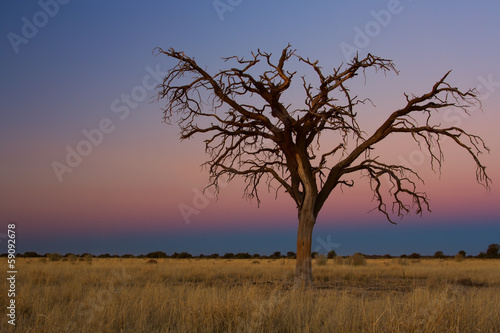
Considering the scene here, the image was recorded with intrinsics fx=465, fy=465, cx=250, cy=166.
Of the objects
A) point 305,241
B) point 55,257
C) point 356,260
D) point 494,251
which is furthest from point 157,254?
point 305,241

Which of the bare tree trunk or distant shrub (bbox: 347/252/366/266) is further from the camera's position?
distant shrub (bbox: 347/252/366/266)

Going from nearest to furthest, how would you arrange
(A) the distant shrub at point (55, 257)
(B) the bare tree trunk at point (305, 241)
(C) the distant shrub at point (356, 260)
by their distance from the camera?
(B) the bare tree trunk at point (305, 241), (C) the distant shrub at point (356, 260), (A) the distant shrub at point (55, 257)

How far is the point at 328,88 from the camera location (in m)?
15.7

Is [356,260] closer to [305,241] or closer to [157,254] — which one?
[305,241]

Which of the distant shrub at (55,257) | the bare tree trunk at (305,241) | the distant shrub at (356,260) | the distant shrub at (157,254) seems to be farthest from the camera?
the distant shrub at (157,254)

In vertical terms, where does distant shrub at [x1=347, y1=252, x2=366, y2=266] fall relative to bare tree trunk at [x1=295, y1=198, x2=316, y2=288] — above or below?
below

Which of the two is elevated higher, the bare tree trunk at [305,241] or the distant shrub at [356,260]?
the bare tree trunk at [305,241]

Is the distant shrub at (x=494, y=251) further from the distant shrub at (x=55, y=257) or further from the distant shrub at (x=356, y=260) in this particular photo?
the distant shrub at (x=55, y=257)

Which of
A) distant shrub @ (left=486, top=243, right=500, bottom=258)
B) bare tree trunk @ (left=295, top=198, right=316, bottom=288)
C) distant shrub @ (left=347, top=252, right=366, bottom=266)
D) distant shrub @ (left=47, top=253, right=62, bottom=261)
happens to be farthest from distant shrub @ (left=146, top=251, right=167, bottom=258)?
bare tree trunk @ (left=295, top=198, right=316, bottom=288)

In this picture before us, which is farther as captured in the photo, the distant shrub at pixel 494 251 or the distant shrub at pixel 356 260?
the distant shrub at pixel 494 251

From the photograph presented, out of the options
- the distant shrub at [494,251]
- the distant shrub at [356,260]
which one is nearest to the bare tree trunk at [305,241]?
the distant shrub at [356,260]

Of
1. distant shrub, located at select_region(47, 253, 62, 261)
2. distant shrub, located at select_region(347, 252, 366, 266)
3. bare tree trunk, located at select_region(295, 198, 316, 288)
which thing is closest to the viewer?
bare tree trunk, located at select_region(295, 198, 316, 288)

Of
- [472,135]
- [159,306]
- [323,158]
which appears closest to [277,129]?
[323,158]

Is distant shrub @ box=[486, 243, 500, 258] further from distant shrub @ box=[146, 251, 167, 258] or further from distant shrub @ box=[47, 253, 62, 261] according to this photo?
distant shrub @ box=[47, 253, 62, 261]
